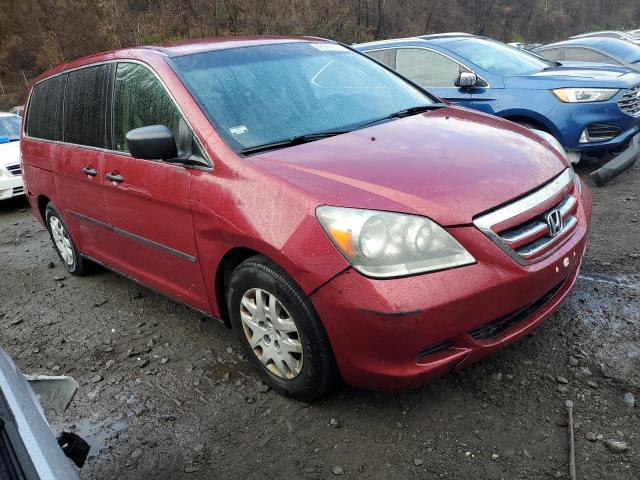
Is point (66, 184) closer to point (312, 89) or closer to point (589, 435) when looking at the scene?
point (312, 89)

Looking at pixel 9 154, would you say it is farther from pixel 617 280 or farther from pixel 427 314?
pixel 617 280

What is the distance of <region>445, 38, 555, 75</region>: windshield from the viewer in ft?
20.5

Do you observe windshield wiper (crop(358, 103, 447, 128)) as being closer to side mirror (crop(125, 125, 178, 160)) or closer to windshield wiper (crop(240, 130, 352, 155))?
windshield wiper (crop(240, 130, 352, 155))

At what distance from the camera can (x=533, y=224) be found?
2.39 meters

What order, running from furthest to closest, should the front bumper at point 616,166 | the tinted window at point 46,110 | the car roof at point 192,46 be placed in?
the front bumper at point 616,166 → the tinted window at point 46,110 → the car roof at point 192,46

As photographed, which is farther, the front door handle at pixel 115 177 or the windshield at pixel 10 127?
the windshield at pixel 10 127

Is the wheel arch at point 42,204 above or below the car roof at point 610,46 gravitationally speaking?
below

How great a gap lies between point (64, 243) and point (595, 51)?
950cm

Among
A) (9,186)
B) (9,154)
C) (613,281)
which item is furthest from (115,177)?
(9,154)

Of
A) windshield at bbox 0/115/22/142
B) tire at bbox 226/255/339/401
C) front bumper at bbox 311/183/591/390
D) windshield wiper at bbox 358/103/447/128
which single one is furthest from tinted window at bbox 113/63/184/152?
windshield at bbox 0/115/22/142

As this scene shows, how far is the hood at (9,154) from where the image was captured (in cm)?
827

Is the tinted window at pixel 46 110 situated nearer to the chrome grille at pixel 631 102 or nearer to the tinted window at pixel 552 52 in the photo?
the chrome grille at pixel 631 102

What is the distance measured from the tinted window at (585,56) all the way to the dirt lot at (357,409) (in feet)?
24.2

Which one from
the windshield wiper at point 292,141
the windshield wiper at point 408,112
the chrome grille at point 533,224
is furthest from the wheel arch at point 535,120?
the windshield wiper at point 292,141
